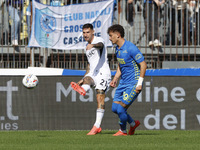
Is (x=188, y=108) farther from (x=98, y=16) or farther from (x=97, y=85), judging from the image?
(x=98, y=16)

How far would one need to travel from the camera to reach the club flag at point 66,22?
13.7 metres

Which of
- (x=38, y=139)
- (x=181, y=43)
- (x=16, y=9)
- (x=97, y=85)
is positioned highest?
(x=16, y=9)

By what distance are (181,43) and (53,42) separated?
3.38 m

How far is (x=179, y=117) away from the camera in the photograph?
1128cm

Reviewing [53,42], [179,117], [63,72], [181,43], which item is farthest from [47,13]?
[179,117]

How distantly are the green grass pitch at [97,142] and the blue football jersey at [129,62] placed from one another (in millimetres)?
1014

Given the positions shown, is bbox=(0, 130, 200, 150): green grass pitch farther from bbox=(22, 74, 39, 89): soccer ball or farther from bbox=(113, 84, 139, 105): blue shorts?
bbox=(22, 74, 39, 89): soccer ball

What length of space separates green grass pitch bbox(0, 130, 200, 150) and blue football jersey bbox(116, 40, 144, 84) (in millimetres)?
1014

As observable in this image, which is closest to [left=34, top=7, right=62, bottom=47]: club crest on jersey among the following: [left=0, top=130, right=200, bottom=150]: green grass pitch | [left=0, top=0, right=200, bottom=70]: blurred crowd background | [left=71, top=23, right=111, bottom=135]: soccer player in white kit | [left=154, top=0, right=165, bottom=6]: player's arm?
[left=0, top=0, right=200, bottom=70]: blurred crowd background

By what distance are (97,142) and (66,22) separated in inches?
238

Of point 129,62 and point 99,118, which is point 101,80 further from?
point 129,62

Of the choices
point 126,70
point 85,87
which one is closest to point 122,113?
point 126,70

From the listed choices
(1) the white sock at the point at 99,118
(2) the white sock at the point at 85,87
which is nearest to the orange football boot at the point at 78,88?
(2) the white sock at the point at 85,87

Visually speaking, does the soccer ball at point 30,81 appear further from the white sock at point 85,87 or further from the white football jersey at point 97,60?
the white sock at point 85,87
